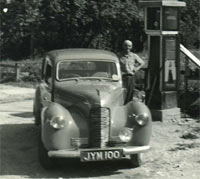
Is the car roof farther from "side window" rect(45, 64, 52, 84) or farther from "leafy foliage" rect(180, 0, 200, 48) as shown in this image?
"leafy foliage" rect(180, 0, 200, 48)

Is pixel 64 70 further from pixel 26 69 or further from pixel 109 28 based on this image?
pixel 109 28

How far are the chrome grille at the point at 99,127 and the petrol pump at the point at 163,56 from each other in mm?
3581

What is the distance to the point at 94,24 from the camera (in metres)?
22.6

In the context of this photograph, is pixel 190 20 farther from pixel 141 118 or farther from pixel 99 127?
pixel 99 127

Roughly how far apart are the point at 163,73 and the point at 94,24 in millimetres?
12319

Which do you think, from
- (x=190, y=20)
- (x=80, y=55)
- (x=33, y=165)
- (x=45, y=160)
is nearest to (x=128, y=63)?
(x=80, y=55)

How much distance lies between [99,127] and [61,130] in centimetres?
52

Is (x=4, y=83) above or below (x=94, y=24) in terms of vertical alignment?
below

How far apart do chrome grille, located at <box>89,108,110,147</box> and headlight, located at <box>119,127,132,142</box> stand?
0.65 ft

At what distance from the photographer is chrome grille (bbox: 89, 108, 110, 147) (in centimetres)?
702

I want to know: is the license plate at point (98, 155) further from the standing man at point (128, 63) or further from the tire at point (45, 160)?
the standing man at point (128, 63)

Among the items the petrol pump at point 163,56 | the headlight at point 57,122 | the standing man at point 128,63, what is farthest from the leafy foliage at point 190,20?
the headlight at point 57,122

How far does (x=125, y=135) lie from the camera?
7.15 m

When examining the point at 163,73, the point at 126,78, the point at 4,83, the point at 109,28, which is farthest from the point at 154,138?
the point at 109,28
